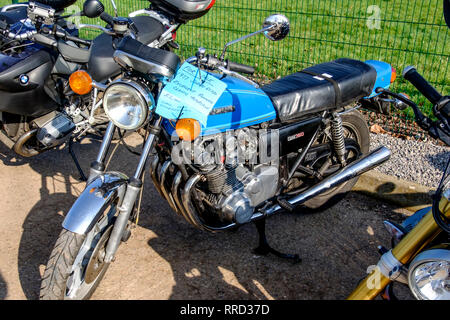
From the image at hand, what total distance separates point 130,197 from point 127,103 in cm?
52

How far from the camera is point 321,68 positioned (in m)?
3.33

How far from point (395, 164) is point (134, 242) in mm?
2439

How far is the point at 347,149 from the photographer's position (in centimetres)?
Result: 356

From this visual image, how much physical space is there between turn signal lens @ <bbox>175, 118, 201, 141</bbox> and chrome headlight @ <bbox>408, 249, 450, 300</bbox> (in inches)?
47.2

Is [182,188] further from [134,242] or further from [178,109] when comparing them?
[134,242]

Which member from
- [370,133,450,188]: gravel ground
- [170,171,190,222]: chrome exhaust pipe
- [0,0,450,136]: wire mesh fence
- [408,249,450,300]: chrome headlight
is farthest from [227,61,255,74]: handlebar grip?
[0,0,450,136]: wire mesh fence

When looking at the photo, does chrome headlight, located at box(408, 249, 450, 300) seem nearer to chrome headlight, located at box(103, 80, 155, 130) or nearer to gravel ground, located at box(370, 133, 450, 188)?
chrome headlight, located at box(103, 80, 155, 130)

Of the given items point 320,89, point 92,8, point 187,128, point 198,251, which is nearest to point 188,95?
point 187,128

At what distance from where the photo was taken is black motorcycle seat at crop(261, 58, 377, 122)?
9.59 feet

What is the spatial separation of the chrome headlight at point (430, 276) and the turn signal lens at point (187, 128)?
1.20 m

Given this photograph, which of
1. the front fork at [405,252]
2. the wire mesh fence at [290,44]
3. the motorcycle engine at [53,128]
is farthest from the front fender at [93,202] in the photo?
the wire mesh fence at [290,44]

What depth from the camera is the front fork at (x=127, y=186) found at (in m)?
2.50
